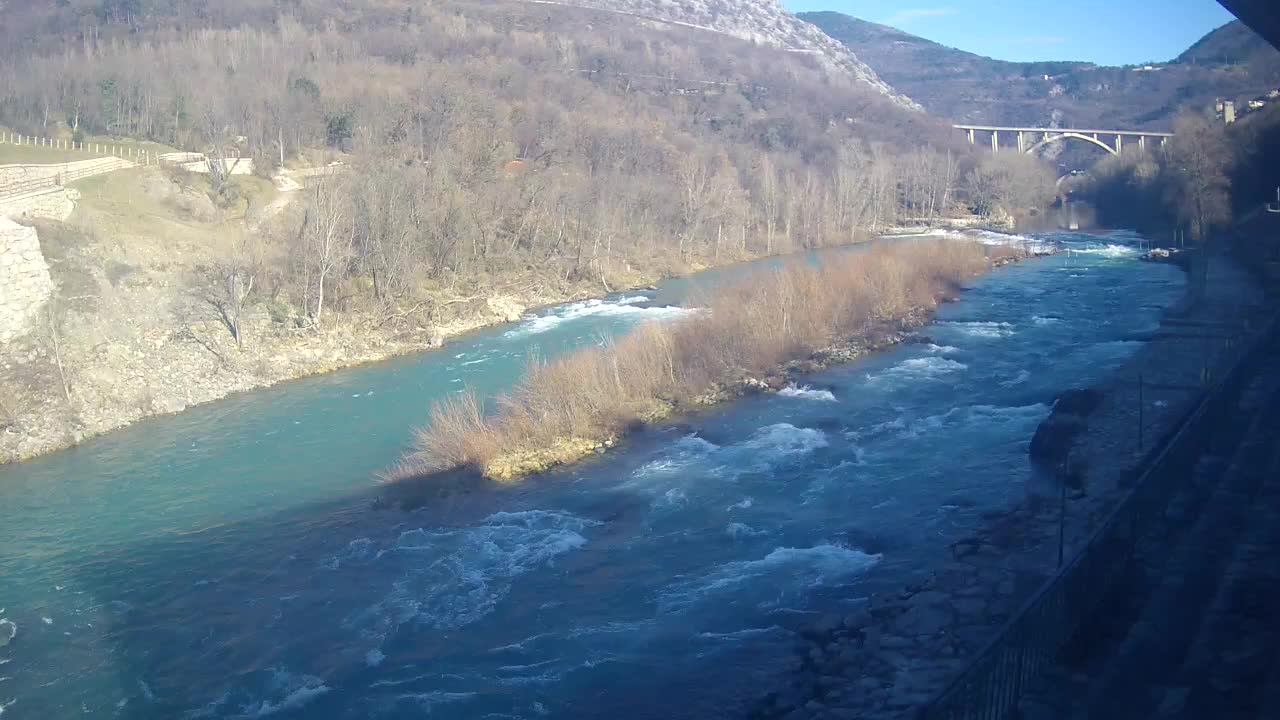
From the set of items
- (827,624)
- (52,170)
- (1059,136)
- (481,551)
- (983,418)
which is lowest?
(481,551)

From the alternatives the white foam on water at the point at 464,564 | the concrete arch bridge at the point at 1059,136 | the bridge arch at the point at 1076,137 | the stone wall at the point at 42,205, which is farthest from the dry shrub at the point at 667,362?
the bridge arch at the point at 1076,137

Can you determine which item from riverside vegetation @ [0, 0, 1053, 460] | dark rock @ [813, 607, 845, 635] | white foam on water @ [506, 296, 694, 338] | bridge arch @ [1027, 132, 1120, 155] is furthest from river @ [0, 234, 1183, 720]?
bridge arch @ [1027, 132, 1120, 155]

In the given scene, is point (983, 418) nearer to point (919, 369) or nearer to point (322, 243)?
point (919, 369)

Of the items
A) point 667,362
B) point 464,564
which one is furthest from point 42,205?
point 464,564

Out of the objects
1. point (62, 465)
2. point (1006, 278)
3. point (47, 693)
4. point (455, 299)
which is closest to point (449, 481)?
point (47, 693)

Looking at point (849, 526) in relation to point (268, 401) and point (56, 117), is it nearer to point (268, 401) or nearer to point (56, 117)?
point (268, 401)

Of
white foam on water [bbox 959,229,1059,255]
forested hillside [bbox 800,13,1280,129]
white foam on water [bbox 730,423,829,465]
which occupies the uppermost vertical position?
forested hillside [bbox 800,13,1280,129]

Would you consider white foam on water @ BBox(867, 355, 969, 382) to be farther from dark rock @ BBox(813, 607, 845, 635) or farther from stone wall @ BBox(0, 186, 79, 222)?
stone wall @ BBox(0, 186, 79, 222)
